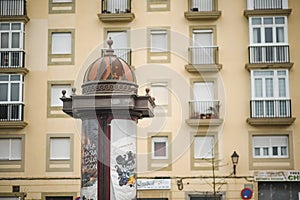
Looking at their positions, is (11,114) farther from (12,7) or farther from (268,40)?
(268,40)

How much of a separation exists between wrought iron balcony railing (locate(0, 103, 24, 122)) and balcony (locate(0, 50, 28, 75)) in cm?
149

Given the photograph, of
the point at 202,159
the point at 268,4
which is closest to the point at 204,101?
the point at 202,159

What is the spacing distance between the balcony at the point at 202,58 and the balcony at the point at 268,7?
7.27 feet

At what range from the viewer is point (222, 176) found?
2734 centimetres

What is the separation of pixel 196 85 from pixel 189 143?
258 centimetres

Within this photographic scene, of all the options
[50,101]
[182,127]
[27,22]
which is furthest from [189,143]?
[27,22]

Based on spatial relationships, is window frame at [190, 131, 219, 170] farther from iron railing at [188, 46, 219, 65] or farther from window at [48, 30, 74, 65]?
window at [48, 30, 74, 65]

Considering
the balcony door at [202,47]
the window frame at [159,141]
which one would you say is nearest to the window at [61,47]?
the window frame at [159,141]

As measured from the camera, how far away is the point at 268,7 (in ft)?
91.6

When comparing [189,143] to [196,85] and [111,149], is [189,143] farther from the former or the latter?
[111,149]

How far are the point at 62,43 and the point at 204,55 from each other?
6397 millimetres

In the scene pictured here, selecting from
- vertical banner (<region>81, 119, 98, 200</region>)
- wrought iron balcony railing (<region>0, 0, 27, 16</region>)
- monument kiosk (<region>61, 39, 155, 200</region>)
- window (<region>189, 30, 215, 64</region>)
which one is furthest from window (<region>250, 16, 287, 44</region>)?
vertical banner (<region>81, 119, 98, 200</region>)

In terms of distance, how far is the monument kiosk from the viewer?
45.7 ft

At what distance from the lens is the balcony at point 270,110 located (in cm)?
2706
